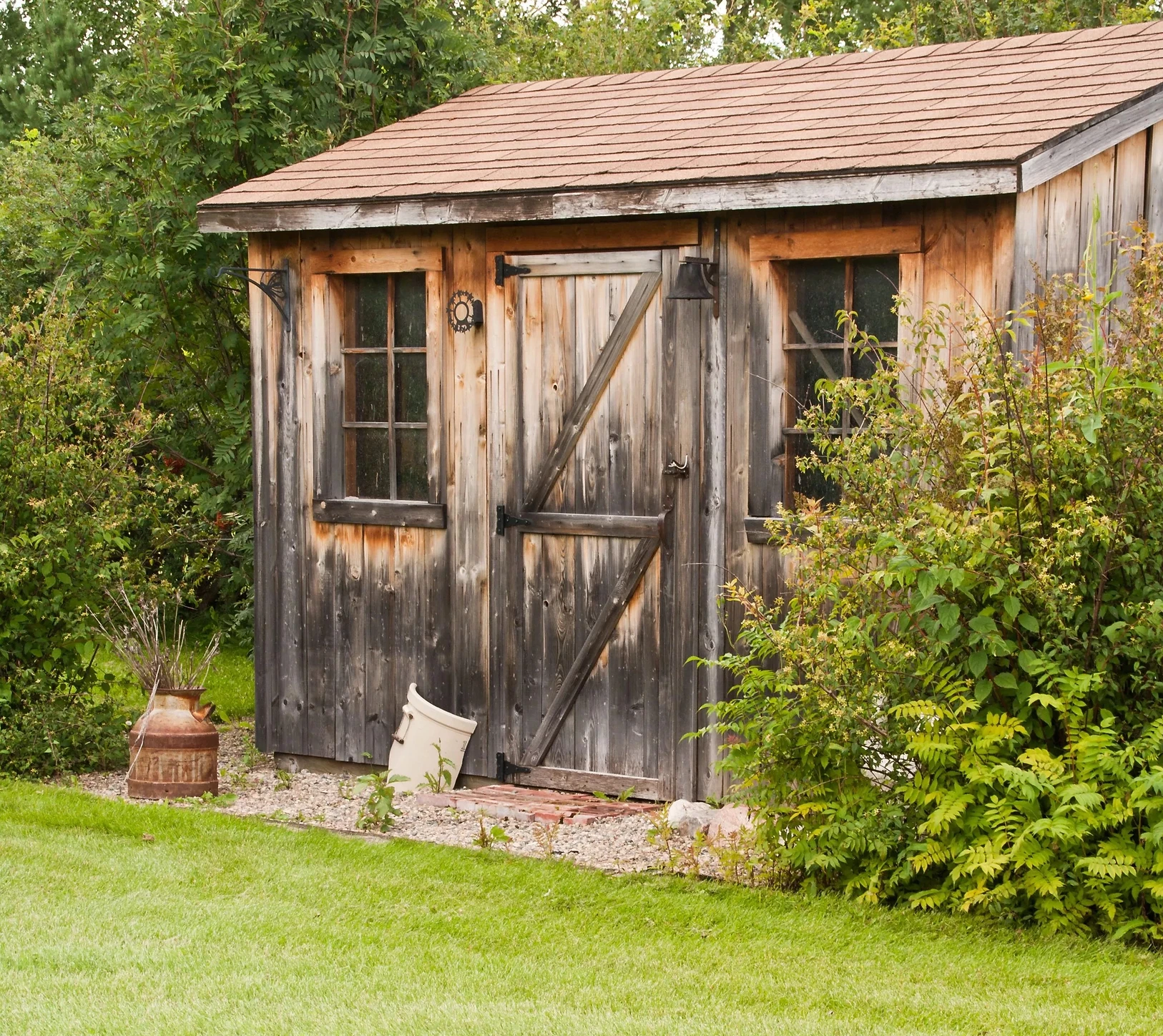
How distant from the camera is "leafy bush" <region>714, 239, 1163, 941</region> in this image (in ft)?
17.1

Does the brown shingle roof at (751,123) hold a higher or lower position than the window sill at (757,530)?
higher

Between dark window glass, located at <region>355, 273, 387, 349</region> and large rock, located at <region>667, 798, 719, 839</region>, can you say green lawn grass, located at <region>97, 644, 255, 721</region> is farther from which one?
large rock, located at <region>667, 798, 719, 839</region>

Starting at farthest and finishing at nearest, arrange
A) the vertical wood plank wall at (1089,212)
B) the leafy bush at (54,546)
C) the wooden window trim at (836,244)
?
the leafy bush at (54,546), the wooden window trim at (836,244), the vertical wood plank wall at (1089,212)

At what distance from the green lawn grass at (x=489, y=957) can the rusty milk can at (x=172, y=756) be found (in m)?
1.27

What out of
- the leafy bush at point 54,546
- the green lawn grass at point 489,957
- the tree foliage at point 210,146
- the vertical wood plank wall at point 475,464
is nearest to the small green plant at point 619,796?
the vertical wood plank wall at point 475,464

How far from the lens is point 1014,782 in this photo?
5.20 m

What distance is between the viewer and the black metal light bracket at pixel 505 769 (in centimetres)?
819

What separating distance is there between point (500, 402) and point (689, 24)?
37.2ft

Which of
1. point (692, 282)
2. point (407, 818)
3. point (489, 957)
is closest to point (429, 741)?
point (407, 818)

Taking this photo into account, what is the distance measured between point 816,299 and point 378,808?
3060 millimetres

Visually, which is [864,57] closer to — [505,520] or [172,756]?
[505,520]

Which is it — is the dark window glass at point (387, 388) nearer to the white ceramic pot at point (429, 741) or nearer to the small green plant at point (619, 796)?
the white ceramic pot at point (429, 741)

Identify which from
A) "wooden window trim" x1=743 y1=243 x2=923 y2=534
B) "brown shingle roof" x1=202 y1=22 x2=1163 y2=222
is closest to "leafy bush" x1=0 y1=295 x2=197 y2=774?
"brown shingle roof" x1=202 y1=22 x2=1163 y2=222

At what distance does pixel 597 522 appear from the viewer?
782 cm
